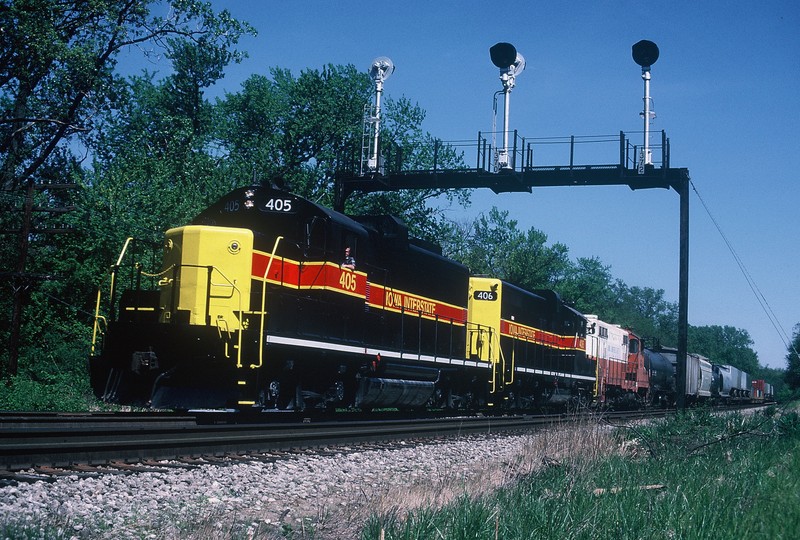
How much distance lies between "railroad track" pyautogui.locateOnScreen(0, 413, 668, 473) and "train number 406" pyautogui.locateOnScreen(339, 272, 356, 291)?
264 centimetres

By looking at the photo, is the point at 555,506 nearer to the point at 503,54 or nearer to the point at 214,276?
the point at 214,276

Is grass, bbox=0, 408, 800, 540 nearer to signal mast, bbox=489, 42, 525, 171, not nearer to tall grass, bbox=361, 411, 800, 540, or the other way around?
A: tall grass, bbox=361, 411, 800, 540

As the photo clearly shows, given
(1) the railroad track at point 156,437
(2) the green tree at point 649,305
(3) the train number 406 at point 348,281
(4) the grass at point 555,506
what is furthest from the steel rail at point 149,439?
(2) the green tree at point 649,305

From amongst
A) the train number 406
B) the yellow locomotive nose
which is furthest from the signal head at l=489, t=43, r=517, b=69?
the yellow locomotive nose

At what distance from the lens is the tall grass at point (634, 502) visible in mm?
6012

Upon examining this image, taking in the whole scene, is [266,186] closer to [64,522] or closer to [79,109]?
[64,522]

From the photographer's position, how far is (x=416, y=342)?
63.7 ft

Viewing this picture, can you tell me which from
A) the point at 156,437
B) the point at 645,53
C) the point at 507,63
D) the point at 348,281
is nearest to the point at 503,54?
the point at 507,63

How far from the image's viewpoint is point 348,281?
1570cm

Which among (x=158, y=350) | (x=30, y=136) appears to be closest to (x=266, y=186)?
(x=158, y=350)

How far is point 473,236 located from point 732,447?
6330 centimetres

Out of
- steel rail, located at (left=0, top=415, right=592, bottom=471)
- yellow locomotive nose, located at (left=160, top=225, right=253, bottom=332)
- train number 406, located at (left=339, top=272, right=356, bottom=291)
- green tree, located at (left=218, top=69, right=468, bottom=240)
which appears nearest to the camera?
steel rail, located at (left=0, top=415, right=592, bottom=471)

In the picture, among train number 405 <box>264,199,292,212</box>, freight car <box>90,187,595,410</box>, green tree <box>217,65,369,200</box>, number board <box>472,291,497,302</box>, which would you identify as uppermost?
green tree <box>217,65,369,200</box>

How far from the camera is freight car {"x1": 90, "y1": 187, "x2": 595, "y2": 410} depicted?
41.7 ft
